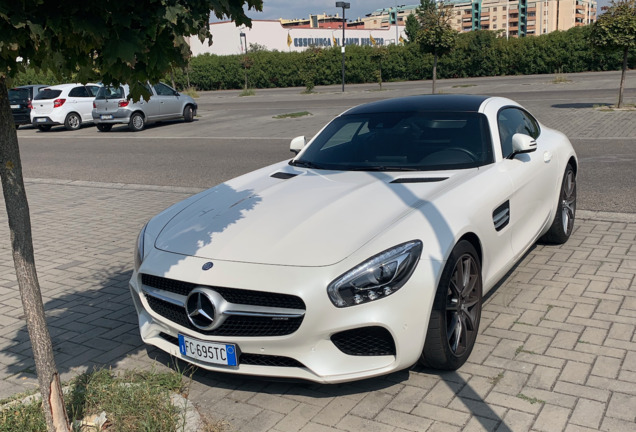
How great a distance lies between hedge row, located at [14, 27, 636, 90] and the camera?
44812 millimetres

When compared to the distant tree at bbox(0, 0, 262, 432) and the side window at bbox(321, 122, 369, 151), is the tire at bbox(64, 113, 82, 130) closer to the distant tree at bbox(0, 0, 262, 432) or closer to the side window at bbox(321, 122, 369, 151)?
the side window at bbox(321, 122, 369, 151)

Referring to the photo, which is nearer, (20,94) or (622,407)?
(622,407)

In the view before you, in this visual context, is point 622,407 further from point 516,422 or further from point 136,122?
point 136,122

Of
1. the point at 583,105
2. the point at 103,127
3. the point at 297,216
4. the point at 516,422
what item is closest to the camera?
the point at 516,422

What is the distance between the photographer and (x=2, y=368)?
14.5ft

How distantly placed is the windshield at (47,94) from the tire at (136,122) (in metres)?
3.64

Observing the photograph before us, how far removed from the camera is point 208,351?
3.71 m

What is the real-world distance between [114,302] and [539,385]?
3.46m

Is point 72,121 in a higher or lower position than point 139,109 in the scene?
lower

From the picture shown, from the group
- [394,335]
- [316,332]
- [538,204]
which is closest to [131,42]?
[316,332]

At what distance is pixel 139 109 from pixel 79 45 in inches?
823

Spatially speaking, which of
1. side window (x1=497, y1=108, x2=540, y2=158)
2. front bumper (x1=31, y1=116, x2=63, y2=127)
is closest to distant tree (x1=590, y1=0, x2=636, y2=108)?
side window (x1=497, y1=108, x2=540, y2=158)

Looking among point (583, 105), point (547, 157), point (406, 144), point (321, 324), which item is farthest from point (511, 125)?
point (583, 105)

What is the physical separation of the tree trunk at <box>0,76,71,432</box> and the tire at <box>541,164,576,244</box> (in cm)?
454
